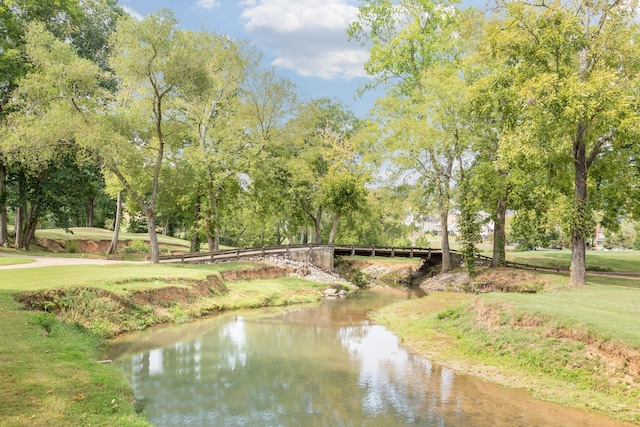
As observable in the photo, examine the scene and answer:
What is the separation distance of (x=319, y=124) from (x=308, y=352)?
37344mm

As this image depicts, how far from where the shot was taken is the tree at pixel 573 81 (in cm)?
1830

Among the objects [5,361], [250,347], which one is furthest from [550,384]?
[5,361]

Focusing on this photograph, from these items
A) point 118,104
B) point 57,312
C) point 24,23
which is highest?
point 24,23

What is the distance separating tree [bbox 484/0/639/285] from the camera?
1830 centimetres

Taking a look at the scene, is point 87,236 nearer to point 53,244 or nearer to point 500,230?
point 53,244

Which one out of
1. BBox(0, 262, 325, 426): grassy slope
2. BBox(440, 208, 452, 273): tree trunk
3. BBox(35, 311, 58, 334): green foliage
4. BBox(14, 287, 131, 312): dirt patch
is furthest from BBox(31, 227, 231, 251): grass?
BBox(440, 208, 452, 273): tree trunk

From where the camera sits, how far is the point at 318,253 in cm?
3906

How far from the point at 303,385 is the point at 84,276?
12.2 metres

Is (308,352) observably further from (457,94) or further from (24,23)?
(24,23)

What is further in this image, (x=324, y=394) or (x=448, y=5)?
(x=448, y=5)

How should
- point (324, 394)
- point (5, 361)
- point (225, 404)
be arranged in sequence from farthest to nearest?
point (324, 394) → point (225, 404) → point (5, 361)

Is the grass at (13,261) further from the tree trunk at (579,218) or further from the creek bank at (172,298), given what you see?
the tree trunk at (579,218)

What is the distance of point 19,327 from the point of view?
36.8 feet

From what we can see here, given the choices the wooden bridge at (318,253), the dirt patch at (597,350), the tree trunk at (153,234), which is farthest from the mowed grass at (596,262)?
the tree trunk at (153,234)
